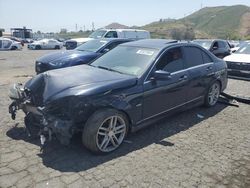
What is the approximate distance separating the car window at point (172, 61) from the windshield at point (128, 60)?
0.63ft

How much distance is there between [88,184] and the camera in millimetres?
3371

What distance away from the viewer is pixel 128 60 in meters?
5.09

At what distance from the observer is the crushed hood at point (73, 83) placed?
155 inches

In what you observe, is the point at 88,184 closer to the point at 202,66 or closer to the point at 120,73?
the point at 120,73

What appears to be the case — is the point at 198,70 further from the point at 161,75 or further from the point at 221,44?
the point at 221,44

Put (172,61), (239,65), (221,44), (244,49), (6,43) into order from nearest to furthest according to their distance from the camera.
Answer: (172,61), (239,65), (244,49), (221,44), (6,43)

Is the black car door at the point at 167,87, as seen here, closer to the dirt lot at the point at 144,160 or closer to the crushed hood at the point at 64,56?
the dirt lot at the point at 144,160

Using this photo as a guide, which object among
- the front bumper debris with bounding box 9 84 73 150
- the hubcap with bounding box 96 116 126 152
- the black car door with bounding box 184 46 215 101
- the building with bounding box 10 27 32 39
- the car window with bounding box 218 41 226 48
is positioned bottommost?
the hubcap with bounding box 96 116 126 152

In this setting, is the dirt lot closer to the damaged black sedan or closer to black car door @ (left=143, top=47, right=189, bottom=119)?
the damaged black sedan

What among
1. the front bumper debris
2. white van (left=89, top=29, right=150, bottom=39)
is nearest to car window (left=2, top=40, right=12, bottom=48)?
white van (left=89, top=29, right=150, bottom=39)

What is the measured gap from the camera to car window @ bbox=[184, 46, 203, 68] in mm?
5676

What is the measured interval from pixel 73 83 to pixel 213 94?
12.6ft

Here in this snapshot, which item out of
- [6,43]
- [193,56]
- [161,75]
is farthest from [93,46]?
[6,43]

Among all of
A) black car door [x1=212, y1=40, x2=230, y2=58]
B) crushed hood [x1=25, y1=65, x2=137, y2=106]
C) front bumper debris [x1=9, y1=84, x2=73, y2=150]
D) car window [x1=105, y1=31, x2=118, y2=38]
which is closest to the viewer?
front bumper debris [x1=9, y1=84, x2=73, y2=150]
